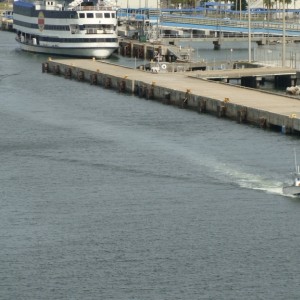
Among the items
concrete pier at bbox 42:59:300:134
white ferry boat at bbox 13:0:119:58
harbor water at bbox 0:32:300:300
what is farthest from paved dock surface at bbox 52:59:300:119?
white ferry boat at bbox 13:0:119:58

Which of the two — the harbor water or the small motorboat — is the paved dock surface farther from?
the small motorboat

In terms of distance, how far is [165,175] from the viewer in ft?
201

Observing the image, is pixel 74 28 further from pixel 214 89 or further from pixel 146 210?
pixel 146 210

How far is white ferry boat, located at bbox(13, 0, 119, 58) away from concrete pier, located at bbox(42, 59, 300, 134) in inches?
618

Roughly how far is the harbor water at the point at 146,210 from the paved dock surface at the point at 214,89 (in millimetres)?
2495

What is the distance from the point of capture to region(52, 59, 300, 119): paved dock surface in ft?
257

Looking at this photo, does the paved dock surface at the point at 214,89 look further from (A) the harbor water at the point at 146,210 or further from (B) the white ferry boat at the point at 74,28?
(B) the white ferry boat at the point at 74,28

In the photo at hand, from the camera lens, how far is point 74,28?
132m

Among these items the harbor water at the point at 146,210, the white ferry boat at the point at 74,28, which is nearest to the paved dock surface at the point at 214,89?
the harbor water at the point at 146,210

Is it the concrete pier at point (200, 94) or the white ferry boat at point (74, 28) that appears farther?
the white ferry boat at point (74, 28)

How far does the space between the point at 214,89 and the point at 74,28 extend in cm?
4475

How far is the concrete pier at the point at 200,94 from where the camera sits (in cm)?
7494

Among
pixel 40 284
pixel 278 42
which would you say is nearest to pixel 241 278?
pixel 40 284

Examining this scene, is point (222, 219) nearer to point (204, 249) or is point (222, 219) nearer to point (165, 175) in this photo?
point (204, 249)
